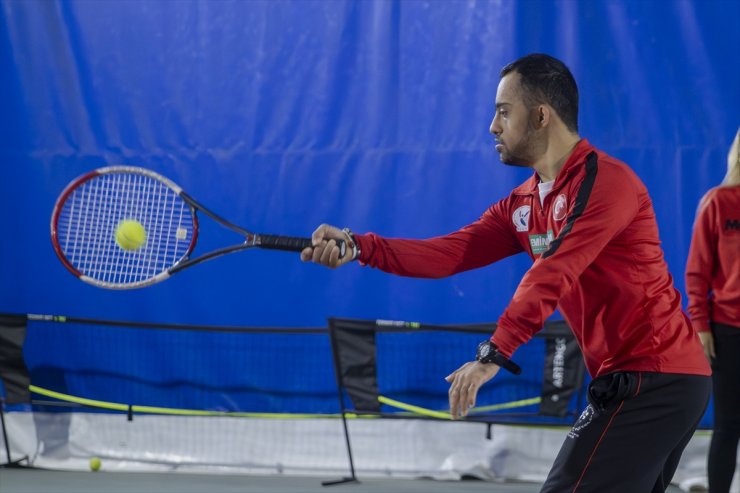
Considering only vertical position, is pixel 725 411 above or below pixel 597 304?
below

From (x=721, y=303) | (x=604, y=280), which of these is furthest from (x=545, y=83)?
(x=721, y=303)

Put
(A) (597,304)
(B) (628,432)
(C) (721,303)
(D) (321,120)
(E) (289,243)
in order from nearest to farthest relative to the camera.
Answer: (B) (628,432) < (A) (597,304) < (E) (289,243) < (C) (721,303) < (D) (321,120)

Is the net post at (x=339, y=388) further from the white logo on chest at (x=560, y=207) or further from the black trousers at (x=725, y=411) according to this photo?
the white logo on chest at (x=560, y=207)

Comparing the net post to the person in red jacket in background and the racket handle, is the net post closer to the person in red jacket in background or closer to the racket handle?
the person in red jacket in background

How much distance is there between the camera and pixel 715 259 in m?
4.05

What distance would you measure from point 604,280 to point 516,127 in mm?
472

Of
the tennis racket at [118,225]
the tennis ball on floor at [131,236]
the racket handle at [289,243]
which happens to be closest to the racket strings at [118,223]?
the tennis racket at [118,225]

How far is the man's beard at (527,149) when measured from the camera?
251 cm

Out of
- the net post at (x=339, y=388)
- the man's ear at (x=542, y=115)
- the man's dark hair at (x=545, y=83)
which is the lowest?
the net post at (x=339, y=388)

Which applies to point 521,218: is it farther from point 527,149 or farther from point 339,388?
point 339,388

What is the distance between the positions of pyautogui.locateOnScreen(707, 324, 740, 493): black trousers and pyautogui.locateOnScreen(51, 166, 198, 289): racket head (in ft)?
7.80

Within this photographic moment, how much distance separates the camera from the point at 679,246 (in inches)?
189

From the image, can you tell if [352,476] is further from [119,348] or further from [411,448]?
[119,348]

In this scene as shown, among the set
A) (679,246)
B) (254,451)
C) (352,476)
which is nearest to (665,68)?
(679,246)
